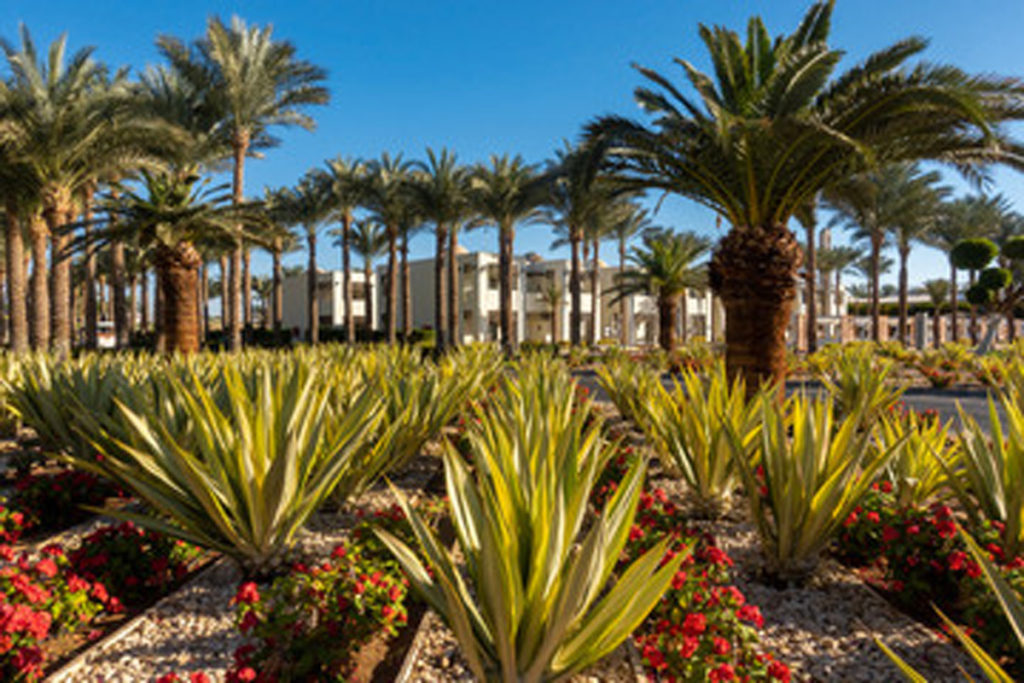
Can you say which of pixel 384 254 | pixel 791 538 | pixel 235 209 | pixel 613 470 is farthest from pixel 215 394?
pixel 384 254

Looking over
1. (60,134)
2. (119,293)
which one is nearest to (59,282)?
(60,134)

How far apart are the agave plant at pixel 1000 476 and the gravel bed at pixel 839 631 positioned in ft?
2.55

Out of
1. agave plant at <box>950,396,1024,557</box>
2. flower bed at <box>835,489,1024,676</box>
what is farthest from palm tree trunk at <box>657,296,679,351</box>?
flower bed at <box>835,489,1024,676</box>

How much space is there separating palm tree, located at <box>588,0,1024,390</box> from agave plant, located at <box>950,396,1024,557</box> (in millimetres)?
3865

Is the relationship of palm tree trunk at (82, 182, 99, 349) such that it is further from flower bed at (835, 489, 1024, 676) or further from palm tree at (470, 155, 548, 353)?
flower bed at (835, 489, 1024, 676)

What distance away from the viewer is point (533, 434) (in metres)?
3.24

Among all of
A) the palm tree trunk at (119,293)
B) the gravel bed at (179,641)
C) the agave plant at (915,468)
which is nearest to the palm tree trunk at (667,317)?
the agave plant at (915,468)

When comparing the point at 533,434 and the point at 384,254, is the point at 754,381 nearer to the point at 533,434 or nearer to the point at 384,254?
the point at 533,434

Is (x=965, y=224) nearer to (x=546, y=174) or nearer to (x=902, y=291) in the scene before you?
(x=902, y=291)

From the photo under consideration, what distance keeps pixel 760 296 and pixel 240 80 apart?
18126 mm

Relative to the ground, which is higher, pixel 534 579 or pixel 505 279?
pixel 505 279

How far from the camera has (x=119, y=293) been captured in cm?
1997

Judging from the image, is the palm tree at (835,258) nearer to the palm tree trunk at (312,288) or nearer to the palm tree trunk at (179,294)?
the palm tree trunk at (312,288)

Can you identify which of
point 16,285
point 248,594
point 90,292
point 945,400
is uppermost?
point 90,292
